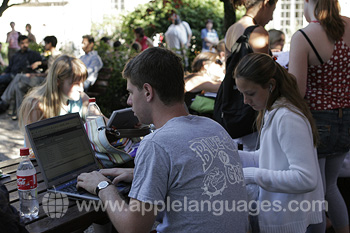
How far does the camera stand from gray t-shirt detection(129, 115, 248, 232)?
1658 mm

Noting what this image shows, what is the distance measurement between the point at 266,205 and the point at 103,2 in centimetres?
2114

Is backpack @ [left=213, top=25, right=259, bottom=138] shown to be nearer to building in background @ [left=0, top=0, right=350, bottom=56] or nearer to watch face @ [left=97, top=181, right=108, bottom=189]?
watch face @ [left=97, top=181, right=108, bottom=189]

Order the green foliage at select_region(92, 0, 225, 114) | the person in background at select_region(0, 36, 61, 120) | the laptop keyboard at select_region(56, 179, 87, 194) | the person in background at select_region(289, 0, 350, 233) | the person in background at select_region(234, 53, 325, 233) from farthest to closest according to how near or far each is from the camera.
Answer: the green foliage at select_region(92, 0, 225, 114)
the person in background at select_region(0, 36, 61, 120)
the person in background at select_region(289, 0, 350, 233)
the person in background at select_region(234, 53, 325, 233)
the laptop keyboard at select_region(56, 179, 87, 194)

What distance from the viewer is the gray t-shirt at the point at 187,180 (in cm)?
166

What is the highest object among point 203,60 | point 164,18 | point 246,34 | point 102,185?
point 246,34

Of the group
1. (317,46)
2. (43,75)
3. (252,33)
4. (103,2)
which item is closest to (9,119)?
(43,75)

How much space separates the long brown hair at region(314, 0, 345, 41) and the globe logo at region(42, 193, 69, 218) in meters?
1.91

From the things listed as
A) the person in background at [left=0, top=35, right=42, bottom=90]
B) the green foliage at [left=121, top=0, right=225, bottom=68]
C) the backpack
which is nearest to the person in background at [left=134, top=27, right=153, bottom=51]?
the person in background at [left=0, top=35, right=42, bottom=90]

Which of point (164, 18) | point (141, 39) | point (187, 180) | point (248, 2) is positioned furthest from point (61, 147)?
point (164, 18)

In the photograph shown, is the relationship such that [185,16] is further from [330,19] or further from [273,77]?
[273,77]

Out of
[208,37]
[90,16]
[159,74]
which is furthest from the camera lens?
[90,16]

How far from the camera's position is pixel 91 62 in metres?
8.04

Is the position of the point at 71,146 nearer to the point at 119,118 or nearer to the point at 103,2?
the point at 119,118

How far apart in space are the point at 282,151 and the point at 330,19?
3.28 ft
